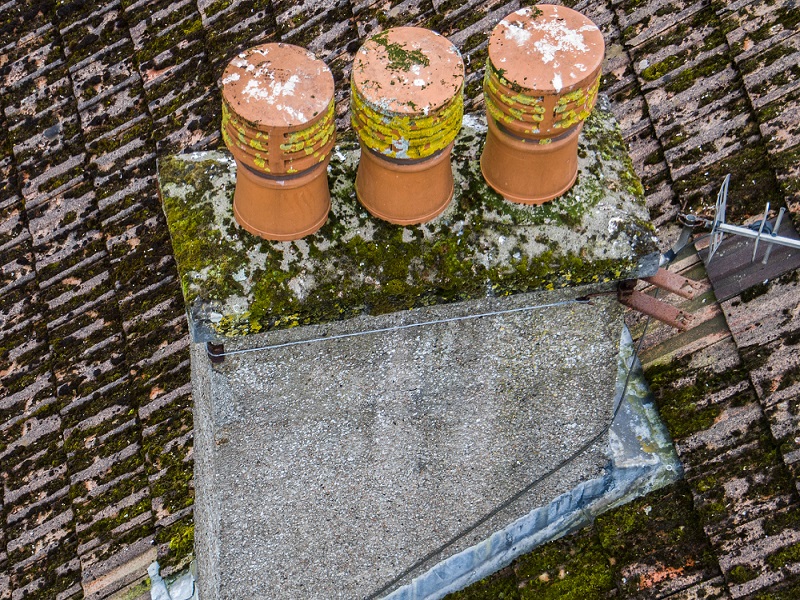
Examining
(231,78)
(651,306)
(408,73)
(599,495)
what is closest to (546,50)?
(408,73)

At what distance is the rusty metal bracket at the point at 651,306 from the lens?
11.9 ft

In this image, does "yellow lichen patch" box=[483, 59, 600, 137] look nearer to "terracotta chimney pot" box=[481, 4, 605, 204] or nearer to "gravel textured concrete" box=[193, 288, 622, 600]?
"terracotta chimney pot" box=[481, 4, 605, 204]

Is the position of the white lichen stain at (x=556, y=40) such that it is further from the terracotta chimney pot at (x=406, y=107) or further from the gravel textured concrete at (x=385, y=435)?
the gravel textured concrete at (x=385, y=435)

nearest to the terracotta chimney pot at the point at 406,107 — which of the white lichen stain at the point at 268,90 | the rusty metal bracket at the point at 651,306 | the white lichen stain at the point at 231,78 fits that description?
the white lichen stain at the point at 268,90

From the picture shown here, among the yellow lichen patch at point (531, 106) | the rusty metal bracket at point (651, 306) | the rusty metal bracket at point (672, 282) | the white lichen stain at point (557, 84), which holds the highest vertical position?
the white lichen stain at point (557, 84)

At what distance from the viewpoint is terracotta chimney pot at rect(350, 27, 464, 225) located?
116 inches

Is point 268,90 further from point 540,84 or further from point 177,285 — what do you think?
point 177,285

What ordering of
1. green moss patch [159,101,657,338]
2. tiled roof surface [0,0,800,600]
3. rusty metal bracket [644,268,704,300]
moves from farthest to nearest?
1. tiled roof surface [0,0,800,600]
2. rusty metal bracket [644,268,704,300]
3. green moss patch [159,101,657,338]

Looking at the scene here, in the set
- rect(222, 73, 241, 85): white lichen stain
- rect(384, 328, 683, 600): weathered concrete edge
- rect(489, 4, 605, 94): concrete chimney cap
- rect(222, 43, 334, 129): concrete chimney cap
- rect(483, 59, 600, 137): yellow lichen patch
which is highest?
rect(222, 73, 241, 85): white lichen stain

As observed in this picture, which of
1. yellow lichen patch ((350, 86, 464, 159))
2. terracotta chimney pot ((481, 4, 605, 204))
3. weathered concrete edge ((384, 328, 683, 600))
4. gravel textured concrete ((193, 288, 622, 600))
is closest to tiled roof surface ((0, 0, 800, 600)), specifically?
weathered concrete edge ((384, 328, 683, 600))

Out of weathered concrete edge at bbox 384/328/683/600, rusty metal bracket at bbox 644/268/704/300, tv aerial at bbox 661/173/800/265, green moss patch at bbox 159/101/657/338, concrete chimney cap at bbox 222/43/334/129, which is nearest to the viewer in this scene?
concrete chimney cap at bbox 222/43/334/129

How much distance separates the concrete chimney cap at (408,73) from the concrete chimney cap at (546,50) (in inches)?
6.2

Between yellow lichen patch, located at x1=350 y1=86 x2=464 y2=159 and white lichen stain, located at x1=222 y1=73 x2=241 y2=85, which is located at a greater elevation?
white lichen stain, located at x1=222 y1=73 x2=241 y2=85

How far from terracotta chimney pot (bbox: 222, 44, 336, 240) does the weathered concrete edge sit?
6.12 feet
